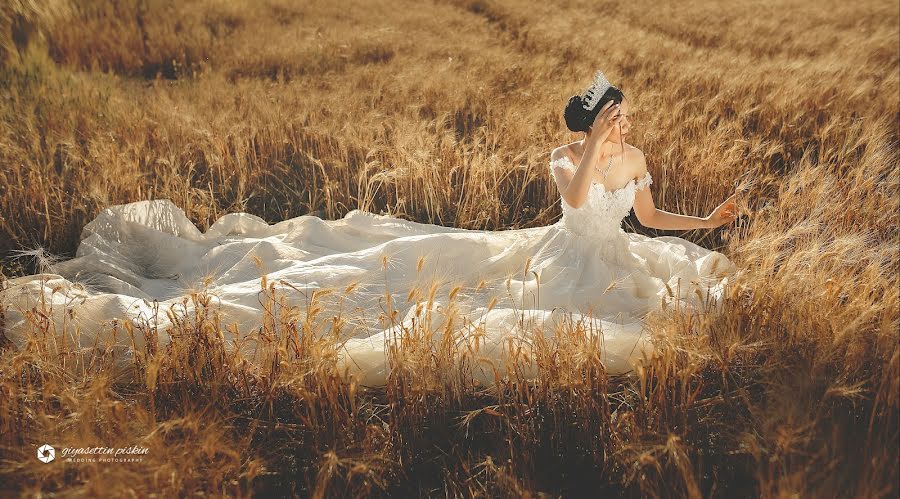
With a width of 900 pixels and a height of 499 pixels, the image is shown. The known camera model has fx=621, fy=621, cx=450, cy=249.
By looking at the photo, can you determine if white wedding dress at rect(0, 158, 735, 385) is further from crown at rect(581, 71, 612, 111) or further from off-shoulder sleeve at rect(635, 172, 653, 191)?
crown at rect(581, 71, 612, 111)

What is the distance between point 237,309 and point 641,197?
1.86m

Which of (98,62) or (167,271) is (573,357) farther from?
(98,62)

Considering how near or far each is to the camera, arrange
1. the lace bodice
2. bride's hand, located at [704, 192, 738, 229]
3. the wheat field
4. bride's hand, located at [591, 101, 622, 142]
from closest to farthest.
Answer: the wheat field → bride's hand, located at [591, 101, 622, 142] → bride's hand, located at [704, 192, 738, 229] → the lace bodice

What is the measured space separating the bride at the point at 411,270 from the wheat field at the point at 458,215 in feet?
0.67

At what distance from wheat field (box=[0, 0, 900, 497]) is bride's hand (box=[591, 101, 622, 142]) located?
2.26ft

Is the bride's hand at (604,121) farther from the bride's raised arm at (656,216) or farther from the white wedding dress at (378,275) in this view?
the bride's raised arm at (656,216)

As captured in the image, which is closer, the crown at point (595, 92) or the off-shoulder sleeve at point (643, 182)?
the crown at point (595, 92)

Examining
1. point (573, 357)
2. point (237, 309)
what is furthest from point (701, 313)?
point (237, 309)

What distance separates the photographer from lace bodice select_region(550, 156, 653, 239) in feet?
8.97

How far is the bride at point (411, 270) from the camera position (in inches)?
90.4

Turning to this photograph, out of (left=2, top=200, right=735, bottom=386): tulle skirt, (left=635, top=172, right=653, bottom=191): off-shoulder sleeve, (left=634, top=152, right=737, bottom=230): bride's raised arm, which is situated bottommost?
(left=2, top=200, right=735, bottom=386): tulle skirt

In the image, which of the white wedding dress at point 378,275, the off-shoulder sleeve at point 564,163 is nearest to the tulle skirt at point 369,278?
the white wedding dress at point 378,275

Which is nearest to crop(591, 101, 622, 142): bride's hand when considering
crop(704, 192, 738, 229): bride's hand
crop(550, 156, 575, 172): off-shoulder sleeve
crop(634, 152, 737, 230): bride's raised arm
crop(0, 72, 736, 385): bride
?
crop(0, 72, 736, 385): bride

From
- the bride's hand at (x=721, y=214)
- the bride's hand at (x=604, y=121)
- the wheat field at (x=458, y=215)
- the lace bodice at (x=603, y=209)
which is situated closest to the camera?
the wheat field at (x=458, y=215)
